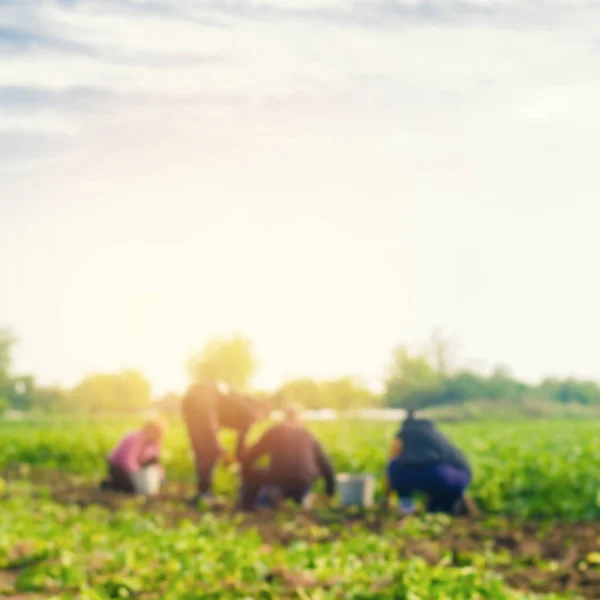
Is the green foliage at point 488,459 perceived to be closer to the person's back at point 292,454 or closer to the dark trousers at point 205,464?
the dark trousers at point 205,464

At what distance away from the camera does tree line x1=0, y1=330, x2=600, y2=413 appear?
52.5 m

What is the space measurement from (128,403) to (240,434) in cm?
5314

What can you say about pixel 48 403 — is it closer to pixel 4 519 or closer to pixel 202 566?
pixel 4 519

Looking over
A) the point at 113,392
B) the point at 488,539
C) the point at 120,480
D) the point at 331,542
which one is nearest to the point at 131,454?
the point at 120,480

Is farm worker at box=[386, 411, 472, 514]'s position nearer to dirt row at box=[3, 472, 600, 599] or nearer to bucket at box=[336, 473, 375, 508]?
dirt row at box=[3, 472, 600, 599]

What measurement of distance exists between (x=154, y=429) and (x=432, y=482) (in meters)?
4.19

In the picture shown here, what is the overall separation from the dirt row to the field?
0.06 ft

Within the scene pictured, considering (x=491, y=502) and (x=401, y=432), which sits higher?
(x=401, y=432)

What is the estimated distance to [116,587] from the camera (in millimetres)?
6965

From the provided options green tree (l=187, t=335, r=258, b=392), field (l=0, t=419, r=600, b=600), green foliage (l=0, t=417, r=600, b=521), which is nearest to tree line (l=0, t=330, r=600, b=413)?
green tree (l=187, t=335, r=258, b=392)

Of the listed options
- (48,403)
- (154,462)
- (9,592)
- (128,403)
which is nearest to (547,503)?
(154,462)

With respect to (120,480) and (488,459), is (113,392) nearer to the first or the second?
(120,480)

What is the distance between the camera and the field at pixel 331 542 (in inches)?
273

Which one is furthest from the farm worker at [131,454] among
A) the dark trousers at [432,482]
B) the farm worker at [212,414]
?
the dark trousers at [432,482]
